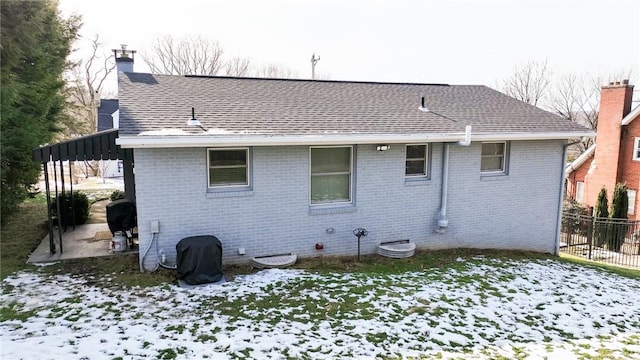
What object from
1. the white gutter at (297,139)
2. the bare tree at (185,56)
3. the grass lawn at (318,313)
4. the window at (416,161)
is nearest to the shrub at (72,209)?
the grass lawn at (318,313)

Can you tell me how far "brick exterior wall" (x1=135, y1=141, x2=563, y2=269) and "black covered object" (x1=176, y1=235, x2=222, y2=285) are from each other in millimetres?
657

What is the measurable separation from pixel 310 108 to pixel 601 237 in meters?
14.7

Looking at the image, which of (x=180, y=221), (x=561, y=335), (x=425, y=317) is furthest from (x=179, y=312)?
(x=561, y=335)

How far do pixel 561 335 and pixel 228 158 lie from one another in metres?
6.29

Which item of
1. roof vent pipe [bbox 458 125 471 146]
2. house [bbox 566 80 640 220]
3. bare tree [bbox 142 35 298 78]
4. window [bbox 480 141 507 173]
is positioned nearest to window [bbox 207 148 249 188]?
roof vent pipe [bbox 458 125 471 146]

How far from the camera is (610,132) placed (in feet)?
66.0

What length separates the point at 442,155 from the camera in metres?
9.56

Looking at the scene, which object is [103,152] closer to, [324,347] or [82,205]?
[82,205]

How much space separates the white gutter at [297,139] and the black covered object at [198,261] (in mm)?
1760

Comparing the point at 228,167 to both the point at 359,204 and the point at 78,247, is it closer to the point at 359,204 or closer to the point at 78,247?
the point at 359,204

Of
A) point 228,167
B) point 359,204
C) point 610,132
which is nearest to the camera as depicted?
point 228,167

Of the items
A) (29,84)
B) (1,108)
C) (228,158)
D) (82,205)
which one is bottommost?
(82,205)

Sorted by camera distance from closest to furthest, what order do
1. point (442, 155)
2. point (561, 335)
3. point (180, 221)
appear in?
point (561, 335), point (180, 221), point (442, 155)

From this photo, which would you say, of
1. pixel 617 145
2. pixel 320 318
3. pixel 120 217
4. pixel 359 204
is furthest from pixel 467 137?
pixel 617 145
